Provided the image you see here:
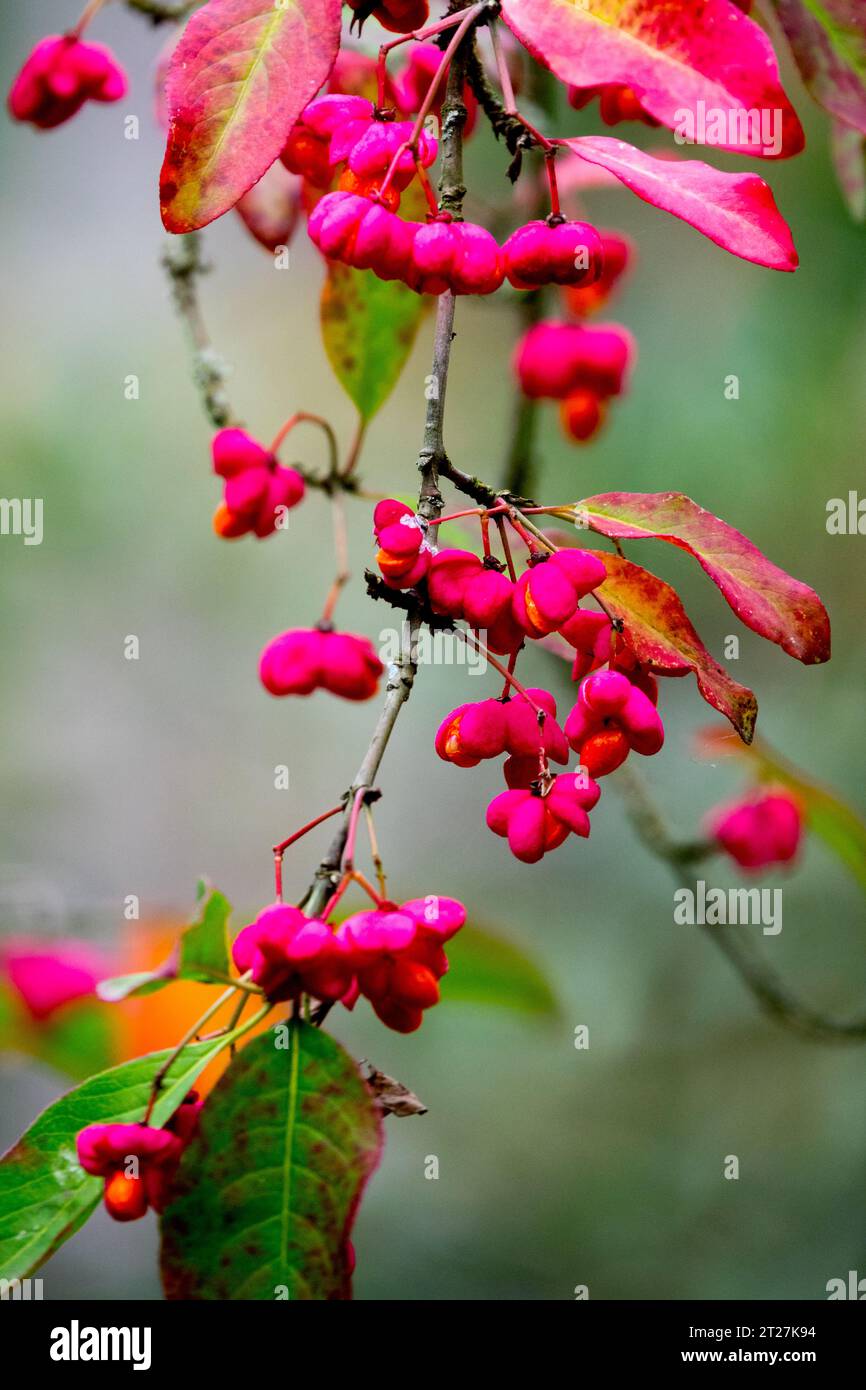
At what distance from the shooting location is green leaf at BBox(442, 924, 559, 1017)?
133cm

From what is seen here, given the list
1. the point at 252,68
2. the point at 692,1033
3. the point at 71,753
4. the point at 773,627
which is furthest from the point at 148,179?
the point at 773,627

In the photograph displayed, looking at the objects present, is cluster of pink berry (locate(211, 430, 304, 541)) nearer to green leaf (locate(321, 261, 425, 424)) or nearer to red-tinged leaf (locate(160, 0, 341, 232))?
green leaf (locate(321, 261, 425, 424))

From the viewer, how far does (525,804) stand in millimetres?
612

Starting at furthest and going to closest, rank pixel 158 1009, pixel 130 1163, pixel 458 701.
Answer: pixel 458 701, pixel 158 1009, pixel 130 1163

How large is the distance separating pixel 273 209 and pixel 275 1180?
68 centimetres

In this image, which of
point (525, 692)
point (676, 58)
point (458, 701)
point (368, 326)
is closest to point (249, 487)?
point (368, 326)

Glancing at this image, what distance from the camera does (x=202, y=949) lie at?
664 mm

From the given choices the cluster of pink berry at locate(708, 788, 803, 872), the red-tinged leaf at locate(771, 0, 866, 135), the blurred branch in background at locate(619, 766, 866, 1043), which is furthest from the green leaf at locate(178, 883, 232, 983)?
the cluster of pink berry at locate(708, 788, 803, 872)

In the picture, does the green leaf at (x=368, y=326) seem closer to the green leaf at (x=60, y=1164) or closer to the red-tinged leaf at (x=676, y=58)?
the red-tinged leaf at (x=676, y=58)

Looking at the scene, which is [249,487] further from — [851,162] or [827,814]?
[827,814]

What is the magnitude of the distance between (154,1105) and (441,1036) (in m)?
1.73

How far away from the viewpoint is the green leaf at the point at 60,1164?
650 millimetres

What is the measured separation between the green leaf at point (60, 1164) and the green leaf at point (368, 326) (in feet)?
1.60

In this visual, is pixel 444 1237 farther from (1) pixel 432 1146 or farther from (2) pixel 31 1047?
(2) pixel 31 1047
